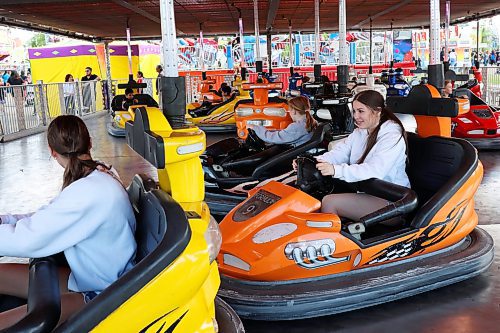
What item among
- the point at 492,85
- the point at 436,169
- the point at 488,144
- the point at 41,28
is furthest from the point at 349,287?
the point at 41,28

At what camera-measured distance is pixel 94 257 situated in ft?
4.23

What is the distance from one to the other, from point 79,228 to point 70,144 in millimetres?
211

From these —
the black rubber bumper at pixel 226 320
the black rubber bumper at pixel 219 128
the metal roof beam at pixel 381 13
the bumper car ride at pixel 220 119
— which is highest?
the metal roof beam at pixel 381 13

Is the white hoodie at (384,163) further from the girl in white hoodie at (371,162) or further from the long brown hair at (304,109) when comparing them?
the long brown hair at (304,109)

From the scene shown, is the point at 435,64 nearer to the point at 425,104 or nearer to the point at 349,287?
the point at 425,104

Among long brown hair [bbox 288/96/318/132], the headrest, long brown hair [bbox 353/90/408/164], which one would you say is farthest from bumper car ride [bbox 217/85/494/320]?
long brown hair [bbox 288/96/318/132]

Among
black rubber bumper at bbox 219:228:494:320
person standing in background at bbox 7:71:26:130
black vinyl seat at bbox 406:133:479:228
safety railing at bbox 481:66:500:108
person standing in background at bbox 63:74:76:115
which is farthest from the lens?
person standing in background at bbox 63:74:76:115

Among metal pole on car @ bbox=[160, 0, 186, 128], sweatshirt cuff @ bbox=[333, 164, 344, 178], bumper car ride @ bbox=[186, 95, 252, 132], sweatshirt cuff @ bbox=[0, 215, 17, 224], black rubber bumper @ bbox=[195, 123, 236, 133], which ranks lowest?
black rubber bumper @ bbox=[195, 123, 236, 133]

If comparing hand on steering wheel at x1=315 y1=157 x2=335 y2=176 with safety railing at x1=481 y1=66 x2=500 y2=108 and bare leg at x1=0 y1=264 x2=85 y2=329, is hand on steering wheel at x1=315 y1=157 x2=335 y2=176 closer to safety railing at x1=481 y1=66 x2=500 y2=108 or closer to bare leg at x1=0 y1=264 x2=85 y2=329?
bare leg at x1=0 y1=264 x2=85 y2=329

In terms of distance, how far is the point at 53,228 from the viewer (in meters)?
1.20

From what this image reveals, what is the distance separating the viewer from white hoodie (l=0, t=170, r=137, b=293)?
120cm

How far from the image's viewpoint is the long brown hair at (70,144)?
51.7 inches

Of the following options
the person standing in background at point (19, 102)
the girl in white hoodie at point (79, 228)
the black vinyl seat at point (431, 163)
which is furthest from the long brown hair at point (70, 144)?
the person standing in background at point (19, 102)

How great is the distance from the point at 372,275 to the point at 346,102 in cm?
201
